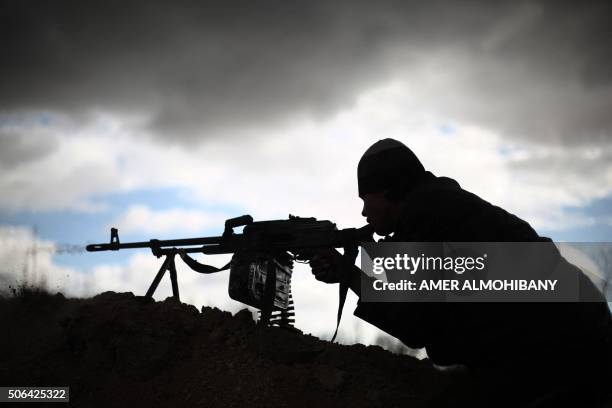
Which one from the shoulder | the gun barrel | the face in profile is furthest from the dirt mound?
the shoulder

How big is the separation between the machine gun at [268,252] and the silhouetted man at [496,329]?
2519 millimetres

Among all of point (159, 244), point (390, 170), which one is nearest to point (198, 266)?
point (159, 244)

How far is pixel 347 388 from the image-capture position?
6176 millimetres

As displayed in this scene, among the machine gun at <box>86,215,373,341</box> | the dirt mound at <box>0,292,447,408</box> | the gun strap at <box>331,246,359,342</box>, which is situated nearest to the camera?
the gun strap at <box>331,246,359,342</box>

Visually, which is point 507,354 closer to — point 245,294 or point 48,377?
point 245,294

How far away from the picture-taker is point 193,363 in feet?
22.7

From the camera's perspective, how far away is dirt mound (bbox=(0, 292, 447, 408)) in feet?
20.2

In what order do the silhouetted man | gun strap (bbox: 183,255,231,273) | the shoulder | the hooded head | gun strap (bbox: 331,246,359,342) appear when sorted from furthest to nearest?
1. gun strap (bbox: 183,255,231,273)
2. gun strap (bbox: 331,246,359,342)
3. the hooded head
4. the shoulder
5. the silhouetted man

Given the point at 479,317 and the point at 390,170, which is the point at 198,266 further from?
the point at 479,317

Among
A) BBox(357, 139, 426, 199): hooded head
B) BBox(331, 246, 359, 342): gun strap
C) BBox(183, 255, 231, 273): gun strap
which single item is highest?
BBox(357, 139, 426, 199): hooded head

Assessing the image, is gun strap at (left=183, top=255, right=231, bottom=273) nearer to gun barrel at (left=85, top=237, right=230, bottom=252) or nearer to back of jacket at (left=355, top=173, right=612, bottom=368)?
→ gun barrel at (left=85, top=237, right=230, bottom=252)

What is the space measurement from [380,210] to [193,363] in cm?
360

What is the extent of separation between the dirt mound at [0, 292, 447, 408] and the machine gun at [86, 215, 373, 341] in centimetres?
41

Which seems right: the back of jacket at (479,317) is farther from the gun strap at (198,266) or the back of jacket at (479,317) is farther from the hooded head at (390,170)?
the gun strap at (198,266)
